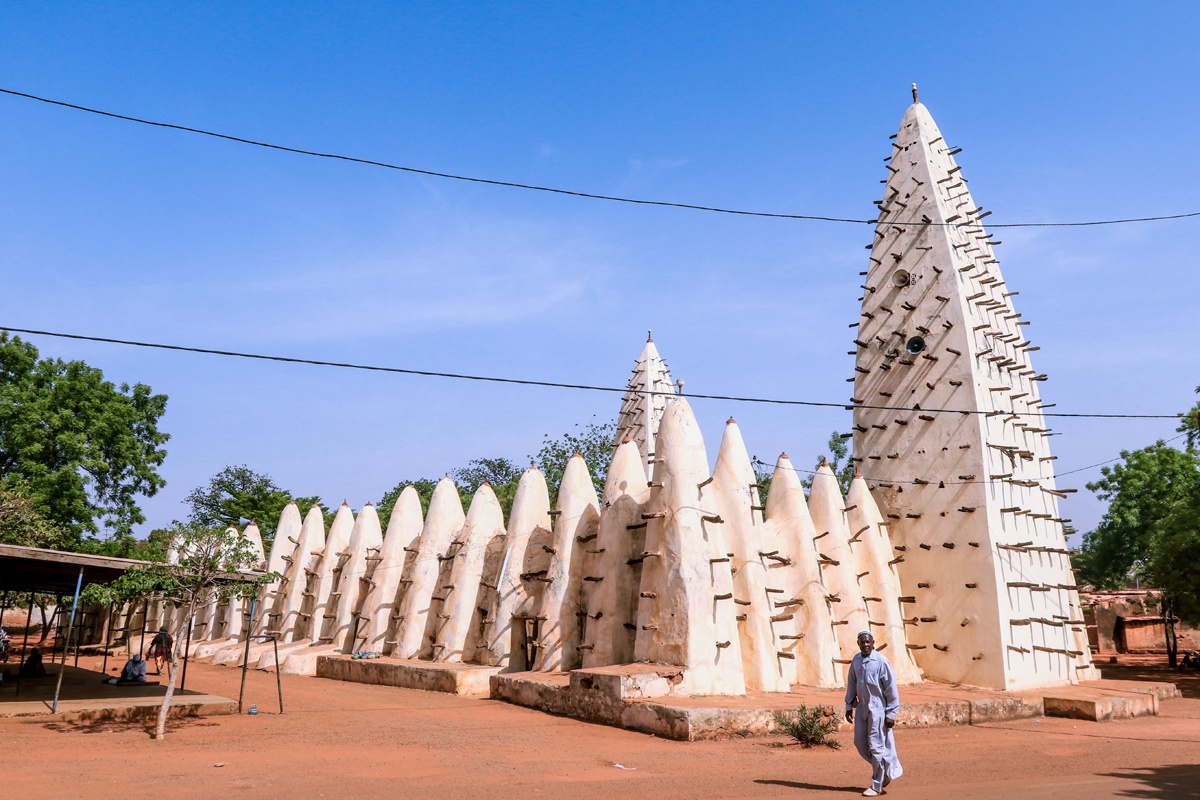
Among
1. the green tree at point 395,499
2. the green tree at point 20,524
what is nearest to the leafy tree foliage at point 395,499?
the green tree at point 395,499

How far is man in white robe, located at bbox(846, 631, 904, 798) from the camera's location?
28.2 feet

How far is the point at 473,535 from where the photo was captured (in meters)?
20.5

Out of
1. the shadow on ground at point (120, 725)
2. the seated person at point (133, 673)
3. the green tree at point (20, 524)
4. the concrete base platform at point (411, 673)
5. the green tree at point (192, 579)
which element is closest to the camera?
the green tree at point (192, 579)

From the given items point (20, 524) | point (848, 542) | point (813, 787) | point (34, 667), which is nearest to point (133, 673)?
point (34, 667)

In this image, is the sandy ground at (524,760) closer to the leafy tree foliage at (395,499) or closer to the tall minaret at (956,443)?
the tall minaret at (956,443)

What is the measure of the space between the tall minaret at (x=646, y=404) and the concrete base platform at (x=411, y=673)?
9.67 m

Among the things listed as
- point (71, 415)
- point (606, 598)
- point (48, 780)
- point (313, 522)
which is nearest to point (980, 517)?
point (606, 598)

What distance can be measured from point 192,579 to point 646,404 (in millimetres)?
16429

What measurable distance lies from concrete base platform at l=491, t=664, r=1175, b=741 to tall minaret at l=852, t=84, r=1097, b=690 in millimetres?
1196

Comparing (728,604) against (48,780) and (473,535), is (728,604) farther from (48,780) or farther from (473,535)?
(48,780)

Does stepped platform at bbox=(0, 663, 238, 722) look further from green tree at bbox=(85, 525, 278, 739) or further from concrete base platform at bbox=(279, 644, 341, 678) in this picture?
concrete base platform at bbox=(279, 644, 341, 678)

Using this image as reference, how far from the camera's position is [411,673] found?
17.8m

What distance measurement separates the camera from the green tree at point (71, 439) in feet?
99.9

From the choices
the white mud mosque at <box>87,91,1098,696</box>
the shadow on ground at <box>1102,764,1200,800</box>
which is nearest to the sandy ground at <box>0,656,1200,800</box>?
the shadow on ground at <box>1102,764,1200,800</box>
